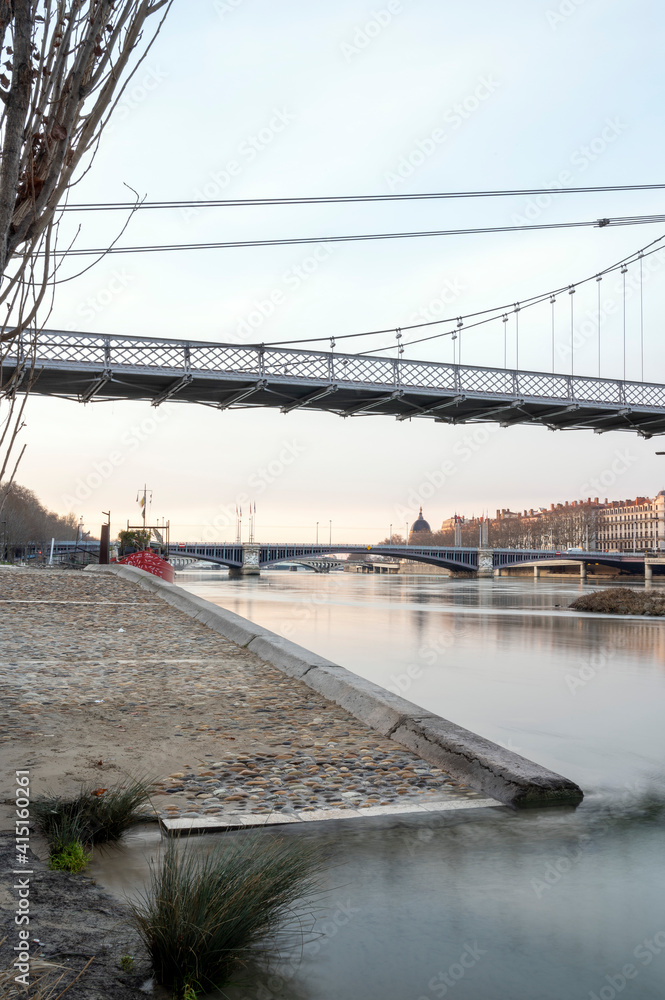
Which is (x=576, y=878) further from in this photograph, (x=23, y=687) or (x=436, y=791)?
(x=23, y=687)

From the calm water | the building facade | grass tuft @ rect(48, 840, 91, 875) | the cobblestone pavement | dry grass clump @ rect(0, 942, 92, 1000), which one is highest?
the building facade

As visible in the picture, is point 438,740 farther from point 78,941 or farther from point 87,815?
point 78,941

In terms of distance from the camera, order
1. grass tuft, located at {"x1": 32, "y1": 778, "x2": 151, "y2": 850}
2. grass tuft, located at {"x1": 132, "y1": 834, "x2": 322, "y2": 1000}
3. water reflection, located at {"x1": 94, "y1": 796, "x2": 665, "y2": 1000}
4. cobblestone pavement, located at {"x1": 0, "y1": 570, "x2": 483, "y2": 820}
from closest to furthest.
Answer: grass tuft, located at {"x1": 132, "y1": 834, "x2": 322, "y2": 1000} < water reflection, located at {"x1": 94, "y1": 796, "x2": 665, "y2": 1000} < grass tuft, located at {"x1": 32, "y1": 778, "x2": 151, "y2": 850} < cobblestone pavement, located at {"x1": 0, "y1": 570, "x2": 483, "y2": 820}

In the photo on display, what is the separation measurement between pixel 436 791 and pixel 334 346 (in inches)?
1296

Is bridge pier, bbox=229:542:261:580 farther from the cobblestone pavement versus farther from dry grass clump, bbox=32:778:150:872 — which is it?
dry grass clump, bbox=32:778:150:872

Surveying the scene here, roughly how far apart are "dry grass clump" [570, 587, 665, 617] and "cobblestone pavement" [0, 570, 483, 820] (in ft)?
58.9

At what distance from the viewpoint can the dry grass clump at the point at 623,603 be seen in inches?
955

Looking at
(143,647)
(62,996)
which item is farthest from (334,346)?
(62,996)

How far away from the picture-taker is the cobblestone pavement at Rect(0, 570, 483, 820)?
4.38 metres

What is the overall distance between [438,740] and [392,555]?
80.4 meters

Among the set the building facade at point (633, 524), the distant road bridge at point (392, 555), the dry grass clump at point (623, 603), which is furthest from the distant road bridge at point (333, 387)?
the building facade at point (633, 524)

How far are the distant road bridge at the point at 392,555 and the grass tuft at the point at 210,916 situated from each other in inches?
2758


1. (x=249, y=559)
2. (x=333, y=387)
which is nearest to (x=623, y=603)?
(x=333, y=387)

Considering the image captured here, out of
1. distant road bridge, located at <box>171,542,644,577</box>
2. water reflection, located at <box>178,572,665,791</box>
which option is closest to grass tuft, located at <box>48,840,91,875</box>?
water reflection, located at <box>178,572,665,791</box>
